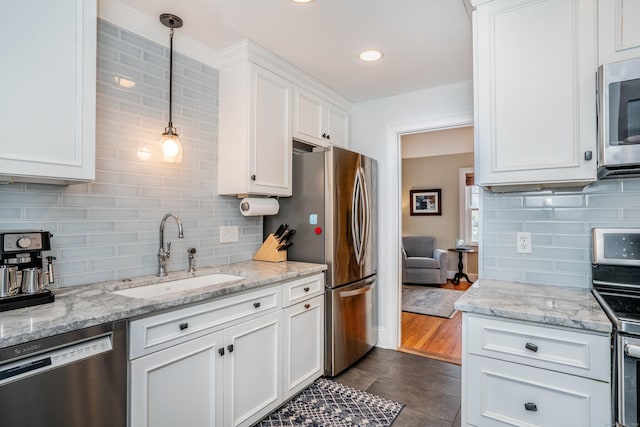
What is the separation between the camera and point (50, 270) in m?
1.43

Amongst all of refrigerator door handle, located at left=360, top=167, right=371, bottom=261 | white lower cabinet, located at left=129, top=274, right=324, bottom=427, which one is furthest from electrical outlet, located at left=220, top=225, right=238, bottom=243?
refrigerator door handle, located at left=360, top=167, right=371, bottom=261

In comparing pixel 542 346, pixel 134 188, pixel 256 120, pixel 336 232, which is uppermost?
pixel 256 120

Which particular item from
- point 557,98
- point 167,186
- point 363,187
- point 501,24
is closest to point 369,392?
point 363,187

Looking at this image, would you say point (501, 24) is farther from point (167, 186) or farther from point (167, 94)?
point (167, 186)

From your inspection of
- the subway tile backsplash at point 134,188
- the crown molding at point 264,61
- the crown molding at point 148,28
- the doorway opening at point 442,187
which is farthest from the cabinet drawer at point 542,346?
the doorway opening at point 442,187

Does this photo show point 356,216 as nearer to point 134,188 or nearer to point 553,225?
point 553,225

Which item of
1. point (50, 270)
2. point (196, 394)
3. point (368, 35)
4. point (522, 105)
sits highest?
point (368, 35)

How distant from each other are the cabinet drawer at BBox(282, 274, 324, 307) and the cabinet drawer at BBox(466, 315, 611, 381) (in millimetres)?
1123

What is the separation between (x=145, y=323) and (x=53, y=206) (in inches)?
30.9

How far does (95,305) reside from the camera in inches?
52.9

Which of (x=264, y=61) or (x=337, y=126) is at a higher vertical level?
(x=264, y=61)

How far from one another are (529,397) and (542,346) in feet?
0.68

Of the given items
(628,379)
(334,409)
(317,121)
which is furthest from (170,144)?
(628,379)

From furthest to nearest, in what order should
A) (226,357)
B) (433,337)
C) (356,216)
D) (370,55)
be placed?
(433,337)
(356,216)
(370,55)
(226,357)
